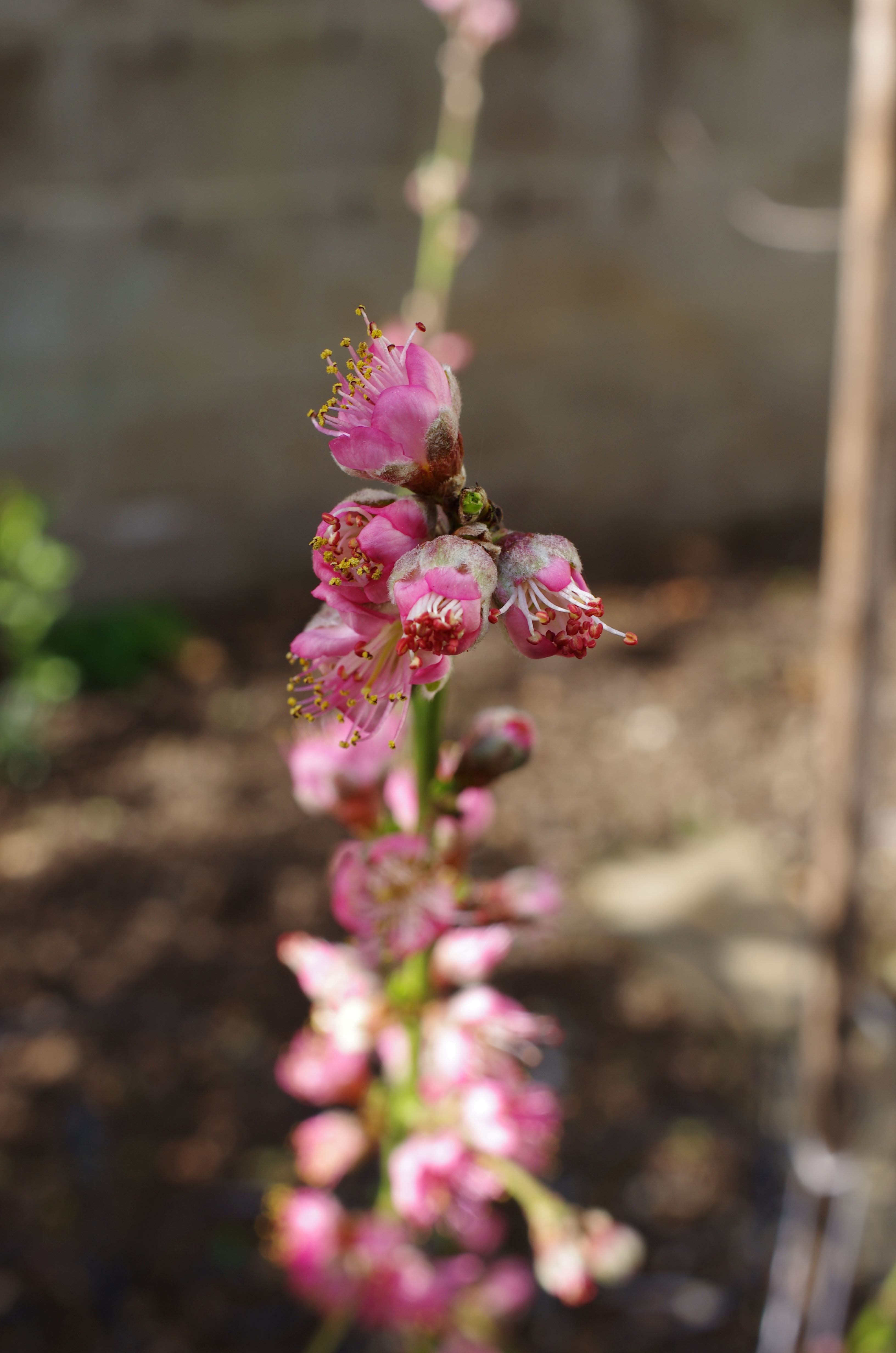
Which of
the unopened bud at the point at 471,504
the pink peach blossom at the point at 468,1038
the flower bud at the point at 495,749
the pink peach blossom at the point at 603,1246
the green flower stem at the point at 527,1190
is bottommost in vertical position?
the pink peach blossom at the point at 603,1246

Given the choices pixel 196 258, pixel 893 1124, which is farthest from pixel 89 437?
pixel 893 1124

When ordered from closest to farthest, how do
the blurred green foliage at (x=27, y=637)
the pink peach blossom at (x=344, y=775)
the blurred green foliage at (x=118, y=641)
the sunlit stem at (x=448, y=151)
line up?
1. the pink peach blossom at (x=344, y=775)
2. the sunlit stem at (x=448, y=151)
3. the blurred green foliage at (x=27, y=637)
4. the blurred green foliage at (x=118, y=641)

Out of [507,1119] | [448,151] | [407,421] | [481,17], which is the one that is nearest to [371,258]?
[448,151]

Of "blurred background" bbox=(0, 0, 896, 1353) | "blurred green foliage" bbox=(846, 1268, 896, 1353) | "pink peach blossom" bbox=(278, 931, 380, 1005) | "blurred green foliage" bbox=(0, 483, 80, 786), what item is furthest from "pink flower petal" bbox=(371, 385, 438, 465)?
"blurred green foliage" bbox=(0, 483, 80, 786)

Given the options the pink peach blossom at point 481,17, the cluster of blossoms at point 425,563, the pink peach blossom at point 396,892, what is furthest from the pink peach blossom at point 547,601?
the pink peach blossom at point 481,17

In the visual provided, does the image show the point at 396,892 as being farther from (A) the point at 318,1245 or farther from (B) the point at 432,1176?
(A) the point at 318,1245

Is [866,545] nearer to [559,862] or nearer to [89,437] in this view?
[559,862]

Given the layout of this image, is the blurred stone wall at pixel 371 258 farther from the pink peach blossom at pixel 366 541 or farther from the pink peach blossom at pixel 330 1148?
the pink peach blossom at pixel 366 541
